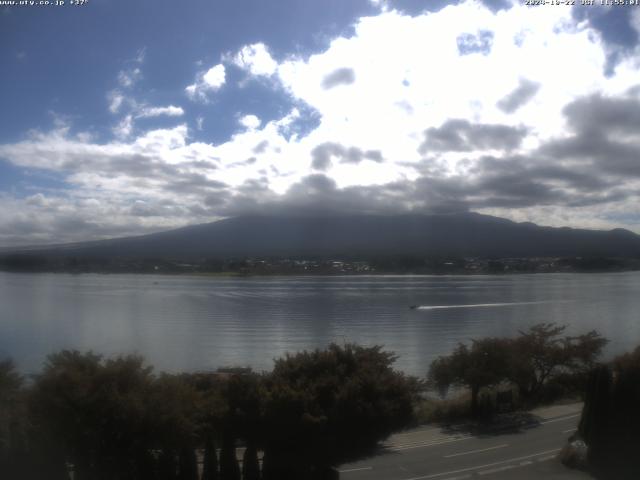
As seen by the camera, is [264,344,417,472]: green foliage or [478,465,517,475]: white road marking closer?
[264,344,417,472]: green foliage

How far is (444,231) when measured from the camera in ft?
429

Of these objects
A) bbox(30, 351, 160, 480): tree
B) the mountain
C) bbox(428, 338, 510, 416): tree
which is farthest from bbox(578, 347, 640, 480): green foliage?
the mountain

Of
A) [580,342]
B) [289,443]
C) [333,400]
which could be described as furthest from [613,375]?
[580,342]

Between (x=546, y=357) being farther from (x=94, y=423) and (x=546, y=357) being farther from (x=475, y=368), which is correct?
(x=94, y=423)

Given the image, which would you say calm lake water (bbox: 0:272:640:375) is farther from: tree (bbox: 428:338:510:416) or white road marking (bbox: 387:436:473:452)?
white road marking (bbox: 387:436:473:452)

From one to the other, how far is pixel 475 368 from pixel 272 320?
20328mm

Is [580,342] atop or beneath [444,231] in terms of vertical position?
beneath

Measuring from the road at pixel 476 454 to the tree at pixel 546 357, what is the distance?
3.45m

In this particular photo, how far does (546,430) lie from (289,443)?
6049 millimetres

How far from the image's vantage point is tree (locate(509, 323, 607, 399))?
1680cm

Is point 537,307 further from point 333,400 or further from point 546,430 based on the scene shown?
point 333,400

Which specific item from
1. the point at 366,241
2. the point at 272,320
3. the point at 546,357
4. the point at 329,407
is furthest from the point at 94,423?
the point at 366,241

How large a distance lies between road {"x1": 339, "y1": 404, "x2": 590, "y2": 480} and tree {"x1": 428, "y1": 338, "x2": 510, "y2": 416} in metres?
2.11

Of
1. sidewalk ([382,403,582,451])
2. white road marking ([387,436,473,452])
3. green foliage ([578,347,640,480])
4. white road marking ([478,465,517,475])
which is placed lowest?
sidewalk ([382,403,582,451])
